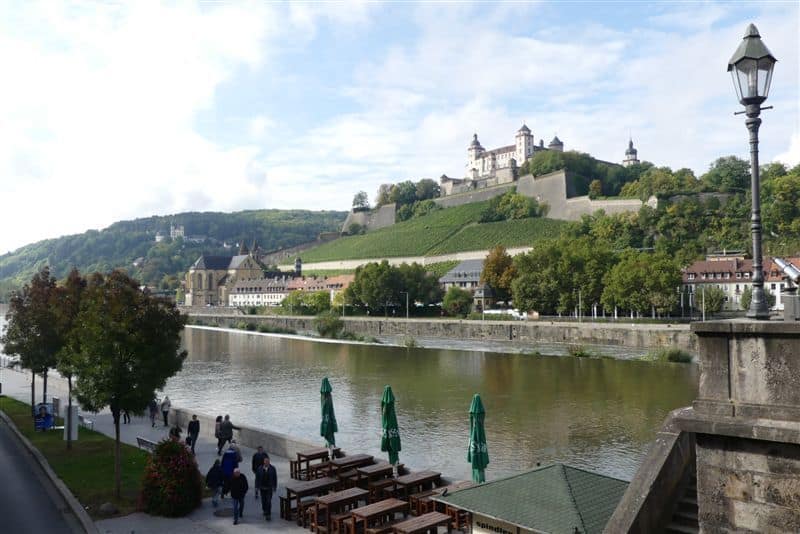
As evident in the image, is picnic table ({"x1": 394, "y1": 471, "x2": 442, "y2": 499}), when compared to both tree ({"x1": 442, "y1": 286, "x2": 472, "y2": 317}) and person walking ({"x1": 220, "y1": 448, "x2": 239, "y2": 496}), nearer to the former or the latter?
person walking ({"x1": 220, "y1": 448, "x2": 239, "y2": 496})

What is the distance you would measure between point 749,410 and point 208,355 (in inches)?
2040

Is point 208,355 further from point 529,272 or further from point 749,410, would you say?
point 749,410

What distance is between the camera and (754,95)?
612 centimetres

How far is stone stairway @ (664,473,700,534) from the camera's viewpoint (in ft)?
22.1

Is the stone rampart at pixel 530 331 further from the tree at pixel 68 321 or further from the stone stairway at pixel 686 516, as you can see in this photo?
the stone stairway at pixel 686 516

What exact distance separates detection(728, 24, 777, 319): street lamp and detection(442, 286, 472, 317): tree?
71.7 m

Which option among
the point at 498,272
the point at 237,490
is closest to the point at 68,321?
the point at 237,490

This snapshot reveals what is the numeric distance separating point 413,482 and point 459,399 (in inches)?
673

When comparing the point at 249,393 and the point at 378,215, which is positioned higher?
the point at 378,215

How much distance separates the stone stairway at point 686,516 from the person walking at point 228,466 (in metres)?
8.22

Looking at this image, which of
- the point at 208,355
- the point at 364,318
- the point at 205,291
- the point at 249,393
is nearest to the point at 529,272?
the point at 364,318

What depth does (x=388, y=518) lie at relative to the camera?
11.9 metres

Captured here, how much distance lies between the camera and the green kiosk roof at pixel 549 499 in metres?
8.57

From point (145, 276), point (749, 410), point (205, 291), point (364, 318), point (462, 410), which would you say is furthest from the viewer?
point (145, 276)
